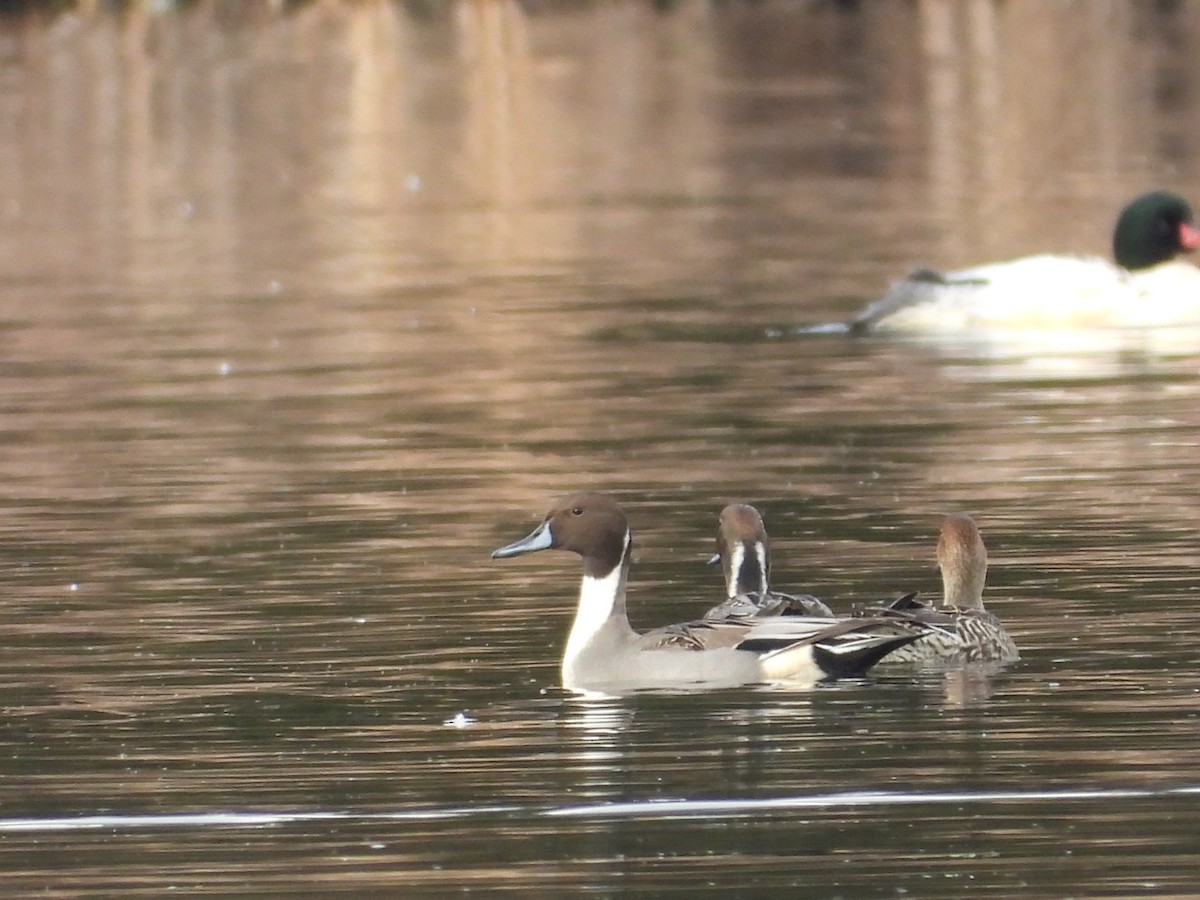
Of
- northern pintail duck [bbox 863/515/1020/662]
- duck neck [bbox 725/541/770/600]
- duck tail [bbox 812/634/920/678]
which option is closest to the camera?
duck tail [bbox 812/634/920/678]

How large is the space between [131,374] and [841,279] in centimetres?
616

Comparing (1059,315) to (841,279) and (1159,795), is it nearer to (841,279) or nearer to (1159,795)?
(841,279)

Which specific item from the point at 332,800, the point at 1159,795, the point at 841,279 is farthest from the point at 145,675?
the point at 841,279

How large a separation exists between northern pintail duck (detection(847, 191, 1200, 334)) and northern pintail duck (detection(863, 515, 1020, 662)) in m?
9.04

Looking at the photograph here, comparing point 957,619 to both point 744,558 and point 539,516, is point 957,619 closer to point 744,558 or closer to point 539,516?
point 744,558

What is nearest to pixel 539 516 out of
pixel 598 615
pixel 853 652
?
pixel 598 615

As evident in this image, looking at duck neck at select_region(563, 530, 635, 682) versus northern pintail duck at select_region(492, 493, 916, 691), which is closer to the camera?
northern pintail duck at select_region(492, 493, 916, 691)

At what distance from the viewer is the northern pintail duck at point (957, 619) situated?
1012cm

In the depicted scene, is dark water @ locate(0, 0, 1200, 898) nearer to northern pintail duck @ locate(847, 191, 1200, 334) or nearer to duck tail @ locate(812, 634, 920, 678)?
duck tail @ locate(812, 634, 920, 678)

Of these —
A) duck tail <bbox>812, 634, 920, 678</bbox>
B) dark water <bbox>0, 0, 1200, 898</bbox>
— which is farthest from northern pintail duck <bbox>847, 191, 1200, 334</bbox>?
duck tail <bbox>812, 634, 920, 678</bbox>

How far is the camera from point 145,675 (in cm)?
1038

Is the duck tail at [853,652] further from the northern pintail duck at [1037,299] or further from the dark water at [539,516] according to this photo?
the northern pintail duck at [1037,299]

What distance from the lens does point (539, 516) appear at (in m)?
13.3

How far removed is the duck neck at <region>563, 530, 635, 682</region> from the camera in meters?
10.1
